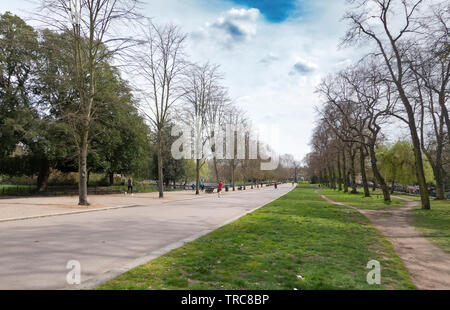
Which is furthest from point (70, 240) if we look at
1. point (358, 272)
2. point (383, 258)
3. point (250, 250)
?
point (383, 258)

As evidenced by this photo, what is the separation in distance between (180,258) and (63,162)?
27469mm

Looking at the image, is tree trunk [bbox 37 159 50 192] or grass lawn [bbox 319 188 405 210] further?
tree trunk [bbox 37 159 50 192]

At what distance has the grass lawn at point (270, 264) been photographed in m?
4.39

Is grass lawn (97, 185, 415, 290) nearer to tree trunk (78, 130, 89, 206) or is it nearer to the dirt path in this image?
the dirt path

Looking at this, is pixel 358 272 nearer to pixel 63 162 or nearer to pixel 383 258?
pixel 383 258

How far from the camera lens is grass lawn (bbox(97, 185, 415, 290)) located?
439cm

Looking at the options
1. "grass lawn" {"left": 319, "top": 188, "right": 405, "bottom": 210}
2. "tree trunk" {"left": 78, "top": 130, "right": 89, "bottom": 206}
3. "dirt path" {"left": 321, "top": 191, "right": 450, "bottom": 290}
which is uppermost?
"tree trunk" {"left": 78, "top": 130, "right": 89, "bottom": 206}

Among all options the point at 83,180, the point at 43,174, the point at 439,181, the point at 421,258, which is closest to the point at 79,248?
the point at 421,258

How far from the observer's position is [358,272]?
17.0 ft

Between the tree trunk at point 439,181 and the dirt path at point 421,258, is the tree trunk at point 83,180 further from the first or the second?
the tree trunk at point 439,181

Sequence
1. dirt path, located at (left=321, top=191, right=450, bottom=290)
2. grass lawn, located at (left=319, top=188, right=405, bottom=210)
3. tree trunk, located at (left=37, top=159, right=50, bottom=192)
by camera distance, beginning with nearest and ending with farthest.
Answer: dirt path, located at (left=321, top=191, right=450, bottom=290) < grass lawn, located at (left=319, top=188, right=405, bottom=210) < tree trunk, located at (left=37, top=159, right=50, bottom=192)

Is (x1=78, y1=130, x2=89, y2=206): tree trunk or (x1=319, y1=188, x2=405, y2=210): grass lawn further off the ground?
(x1=78, y1=130, x2=89, y2=206): tree trunk

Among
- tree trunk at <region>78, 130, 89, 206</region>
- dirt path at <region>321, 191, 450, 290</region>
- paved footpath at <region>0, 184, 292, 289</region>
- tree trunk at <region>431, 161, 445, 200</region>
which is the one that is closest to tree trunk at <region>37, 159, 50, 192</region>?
tree trunk at <region>78, 130, 89, 206</region>

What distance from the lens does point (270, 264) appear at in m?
5.48
